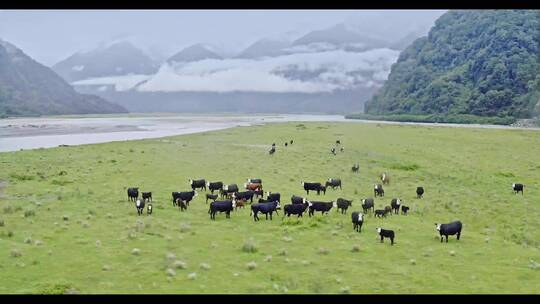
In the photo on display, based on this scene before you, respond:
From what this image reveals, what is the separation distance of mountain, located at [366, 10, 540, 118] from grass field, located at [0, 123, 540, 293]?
11162cm

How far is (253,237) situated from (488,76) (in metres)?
156

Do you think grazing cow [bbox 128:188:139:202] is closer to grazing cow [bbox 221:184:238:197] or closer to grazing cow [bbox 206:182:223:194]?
grazing cow [bbox 206:182:223:194]

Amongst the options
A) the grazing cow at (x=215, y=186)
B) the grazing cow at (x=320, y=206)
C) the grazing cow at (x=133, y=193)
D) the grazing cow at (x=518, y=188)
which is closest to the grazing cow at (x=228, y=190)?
the grazing cow at (x=215, y=186)

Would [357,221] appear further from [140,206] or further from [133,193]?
[133,193]

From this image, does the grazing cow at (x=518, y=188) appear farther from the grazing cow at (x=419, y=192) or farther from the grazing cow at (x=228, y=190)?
the grazing cow at (x=228, y=190)

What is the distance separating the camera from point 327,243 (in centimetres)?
2061

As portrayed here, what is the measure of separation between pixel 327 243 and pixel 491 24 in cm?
19268

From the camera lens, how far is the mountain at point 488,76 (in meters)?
146

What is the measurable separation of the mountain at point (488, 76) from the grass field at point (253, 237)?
112 metres

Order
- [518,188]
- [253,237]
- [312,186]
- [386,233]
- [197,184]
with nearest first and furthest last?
[386,233]
[253,237]
[197,184]
[312,186]
[518,188]

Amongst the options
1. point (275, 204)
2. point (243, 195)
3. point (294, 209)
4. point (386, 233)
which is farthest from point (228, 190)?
point (386, 233)

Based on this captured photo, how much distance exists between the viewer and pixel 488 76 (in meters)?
159

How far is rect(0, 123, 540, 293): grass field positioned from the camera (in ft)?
52.3
